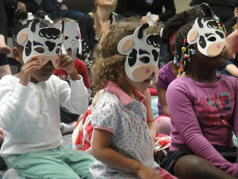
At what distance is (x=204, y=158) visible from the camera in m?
1.13

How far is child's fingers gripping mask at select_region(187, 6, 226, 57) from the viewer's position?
1.21 metres

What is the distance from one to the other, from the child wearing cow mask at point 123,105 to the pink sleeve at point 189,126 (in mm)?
180

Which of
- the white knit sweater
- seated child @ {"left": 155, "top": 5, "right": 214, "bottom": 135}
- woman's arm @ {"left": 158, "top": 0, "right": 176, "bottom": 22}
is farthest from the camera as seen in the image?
woman's arm @ {"left": 158, "top": 0, "right": 176, "bottom": 22}

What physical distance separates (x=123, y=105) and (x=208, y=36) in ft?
1.67

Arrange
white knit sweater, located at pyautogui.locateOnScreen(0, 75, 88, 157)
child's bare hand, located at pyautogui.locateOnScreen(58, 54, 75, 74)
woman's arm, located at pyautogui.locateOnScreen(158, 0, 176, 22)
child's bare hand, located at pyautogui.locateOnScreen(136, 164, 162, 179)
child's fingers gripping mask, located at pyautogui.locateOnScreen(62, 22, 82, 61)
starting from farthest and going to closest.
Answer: woman's arm, located at pyautogui.locateOnScreen(158, 0, 176, 22), child's fingers gripping mask, located at pyautogui.locateOnScreen(62, 22, 82, 61), child's bare hand, located at pyautogui.locateOnScreen(58, 54, 75, 74), white knit sweater, located at pyautogui.locateOnScreen(0, 75, 88, 157), child's bare hand, located at pyautogui.locateOnScreen(136, 164, 162, 179)

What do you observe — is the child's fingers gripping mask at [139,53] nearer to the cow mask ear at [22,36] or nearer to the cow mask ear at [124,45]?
the cow mask ear at [124,45]

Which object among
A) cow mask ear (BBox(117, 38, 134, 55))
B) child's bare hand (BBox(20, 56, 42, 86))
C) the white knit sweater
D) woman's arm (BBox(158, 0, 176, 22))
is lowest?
the white knit sweater

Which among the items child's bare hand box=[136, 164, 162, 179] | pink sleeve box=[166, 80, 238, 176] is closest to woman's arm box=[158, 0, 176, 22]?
pink sleeve box=[166, 80, 238, 176]

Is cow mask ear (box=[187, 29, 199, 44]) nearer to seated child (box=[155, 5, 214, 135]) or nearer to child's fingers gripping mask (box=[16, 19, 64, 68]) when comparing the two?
seated child (box=[155, 5, 214, 135])

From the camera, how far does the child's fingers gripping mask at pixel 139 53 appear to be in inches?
38.4

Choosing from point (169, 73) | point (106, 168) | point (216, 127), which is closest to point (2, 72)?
point (169, 73)

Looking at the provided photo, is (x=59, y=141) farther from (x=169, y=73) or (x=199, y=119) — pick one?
(x=169, y=73)

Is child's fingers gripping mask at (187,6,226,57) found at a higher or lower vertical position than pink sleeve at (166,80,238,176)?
higher

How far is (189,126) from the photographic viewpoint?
1.17 metres
